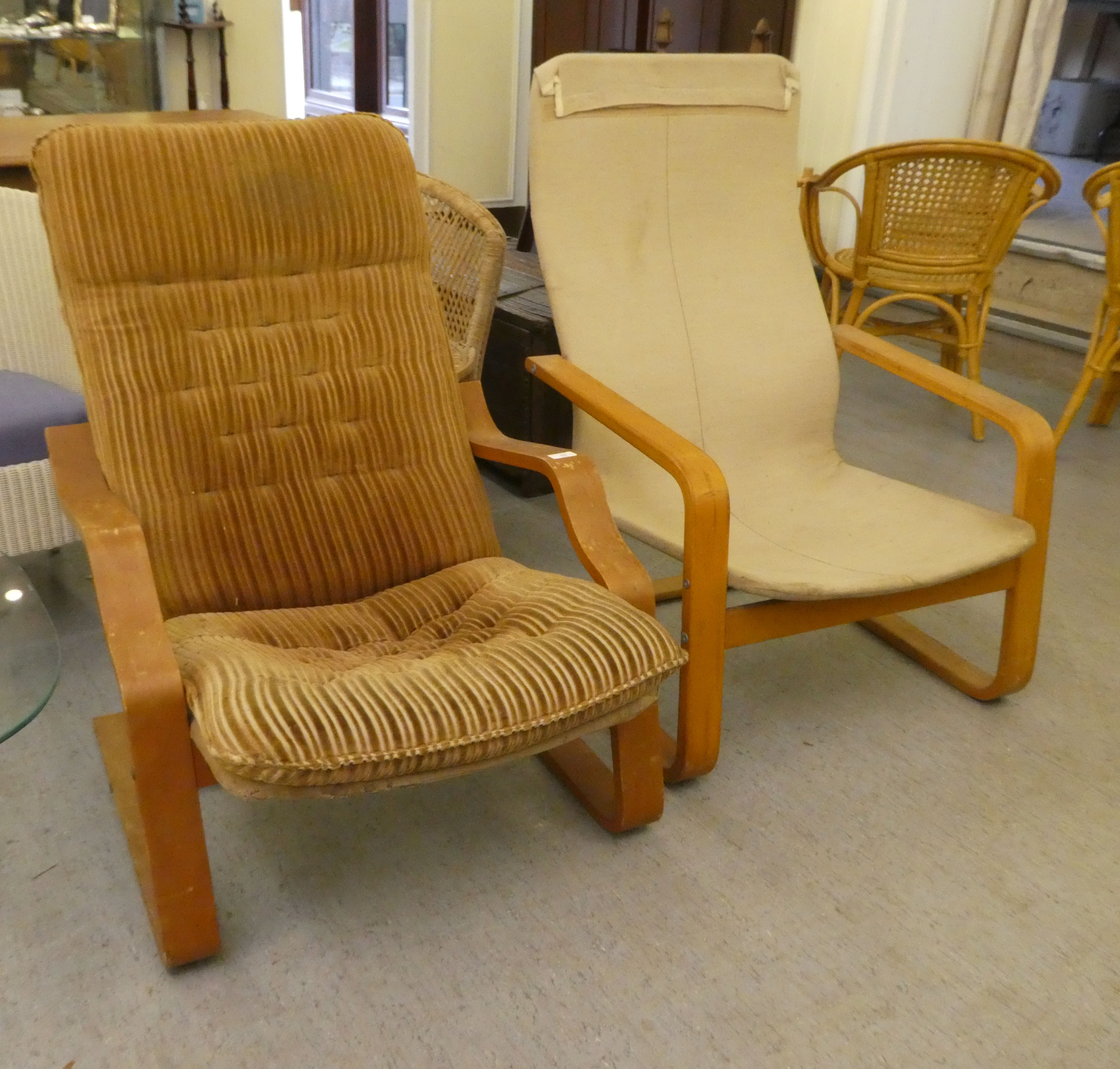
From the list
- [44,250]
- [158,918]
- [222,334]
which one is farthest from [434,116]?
[158,918]

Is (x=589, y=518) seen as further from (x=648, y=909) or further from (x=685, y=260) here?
(x=685, y=260)

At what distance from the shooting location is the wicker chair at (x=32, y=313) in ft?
6.68

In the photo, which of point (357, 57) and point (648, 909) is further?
point (357, 57)

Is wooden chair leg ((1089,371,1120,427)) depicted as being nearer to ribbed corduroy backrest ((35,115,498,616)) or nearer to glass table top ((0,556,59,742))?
ribbed corduroy backrest ((35,115,498,616))

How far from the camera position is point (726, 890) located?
1471 millimetres

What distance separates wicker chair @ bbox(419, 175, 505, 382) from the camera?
2.10 m

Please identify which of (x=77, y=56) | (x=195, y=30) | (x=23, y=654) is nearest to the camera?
(x=23, y=654)

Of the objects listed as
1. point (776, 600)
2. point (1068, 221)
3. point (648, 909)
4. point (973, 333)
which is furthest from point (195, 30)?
point (648, 909)

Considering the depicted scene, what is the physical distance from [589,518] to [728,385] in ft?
2.05

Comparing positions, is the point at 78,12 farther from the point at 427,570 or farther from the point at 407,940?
the point at 407,940

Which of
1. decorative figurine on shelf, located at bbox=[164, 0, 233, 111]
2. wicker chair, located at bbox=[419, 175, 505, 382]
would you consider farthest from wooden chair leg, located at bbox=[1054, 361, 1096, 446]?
decorative figurine on shelf, located at bbox=[164, 0, 233, 111]

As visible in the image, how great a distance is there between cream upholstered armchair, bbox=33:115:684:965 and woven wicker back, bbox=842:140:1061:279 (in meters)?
1.57

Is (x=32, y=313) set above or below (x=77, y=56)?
below

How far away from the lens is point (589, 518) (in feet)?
5.03
